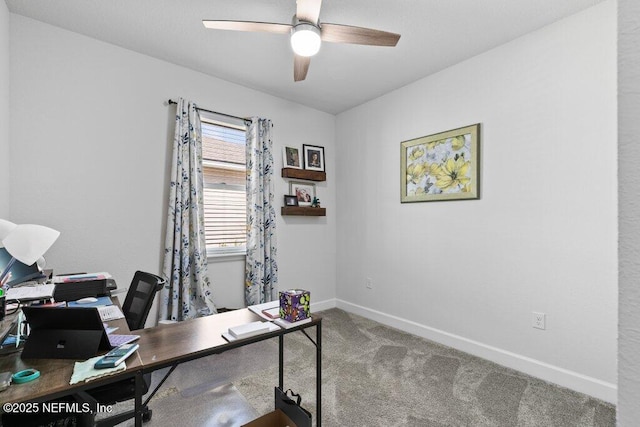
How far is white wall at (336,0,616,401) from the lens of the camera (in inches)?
83.0

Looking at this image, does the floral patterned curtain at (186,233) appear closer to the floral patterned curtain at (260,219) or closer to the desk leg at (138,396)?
the floral patterned curtain at (260,219)

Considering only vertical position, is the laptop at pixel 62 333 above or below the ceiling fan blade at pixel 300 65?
below

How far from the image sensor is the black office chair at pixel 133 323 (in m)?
1.40

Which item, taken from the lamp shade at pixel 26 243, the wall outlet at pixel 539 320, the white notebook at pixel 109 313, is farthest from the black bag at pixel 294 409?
the wall outlet at pixel 539 320

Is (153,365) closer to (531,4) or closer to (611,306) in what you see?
(611,306)

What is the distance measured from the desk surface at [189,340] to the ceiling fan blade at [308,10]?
5.93ft

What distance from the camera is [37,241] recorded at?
47.4 inches

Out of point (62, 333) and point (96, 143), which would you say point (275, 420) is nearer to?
point (62, 333)

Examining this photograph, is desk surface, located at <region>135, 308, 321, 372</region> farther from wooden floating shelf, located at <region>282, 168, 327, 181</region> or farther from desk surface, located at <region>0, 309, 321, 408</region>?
wooden floating shelf, located at <region>282, 168, 327, 181</region>

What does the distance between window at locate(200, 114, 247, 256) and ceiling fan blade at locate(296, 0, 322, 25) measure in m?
1.69

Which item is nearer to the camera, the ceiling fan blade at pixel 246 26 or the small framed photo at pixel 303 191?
the ceiling fan blade at pixel 246 26

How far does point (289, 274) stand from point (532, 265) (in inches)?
98.7

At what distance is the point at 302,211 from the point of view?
3795 millimetres

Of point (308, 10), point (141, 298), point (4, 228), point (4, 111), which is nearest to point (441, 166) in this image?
point (308, 10)
